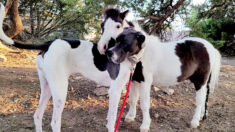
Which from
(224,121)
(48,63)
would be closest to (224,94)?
(224,121)

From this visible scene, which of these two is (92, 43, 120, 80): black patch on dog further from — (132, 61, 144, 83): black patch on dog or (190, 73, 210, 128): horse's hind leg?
(190, 73, 210, 128): horse's hind leg

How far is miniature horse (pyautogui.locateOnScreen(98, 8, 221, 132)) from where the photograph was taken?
322 cm

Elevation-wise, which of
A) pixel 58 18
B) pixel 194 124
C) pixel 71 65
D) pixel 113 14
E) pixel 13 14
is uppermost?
pixel 58 18

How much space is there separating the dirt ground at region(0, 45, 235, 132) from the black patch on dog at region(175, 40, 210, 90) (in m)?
0.81

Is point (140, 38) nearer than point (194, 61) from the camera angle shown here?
Yes

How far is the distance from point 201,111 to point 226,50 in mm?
11384

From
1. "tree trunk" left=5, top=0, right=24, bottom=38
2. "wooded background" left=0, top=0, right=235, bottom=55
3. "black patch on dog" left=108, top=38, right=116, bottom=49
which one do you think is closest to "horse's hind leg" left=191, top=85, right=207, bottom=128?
"black patch on dog" left=108, top=38, right=116, bottom=49

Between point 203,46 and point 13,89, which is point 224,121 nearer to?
point 203,46

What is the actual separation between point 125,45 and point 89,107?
1991 millimetres

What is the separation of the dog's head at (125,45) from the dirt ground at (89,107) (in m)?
1.47

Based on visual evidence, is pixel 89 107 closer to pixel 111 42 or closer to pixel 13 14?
pixel 111 42

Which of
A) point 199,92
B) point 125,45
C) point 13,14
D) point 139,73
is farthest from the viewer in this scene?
point 13,14

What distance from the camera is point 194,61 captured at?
12.6 feet

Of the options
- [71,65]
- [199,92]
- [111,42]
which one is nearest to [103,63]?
[111,42]
